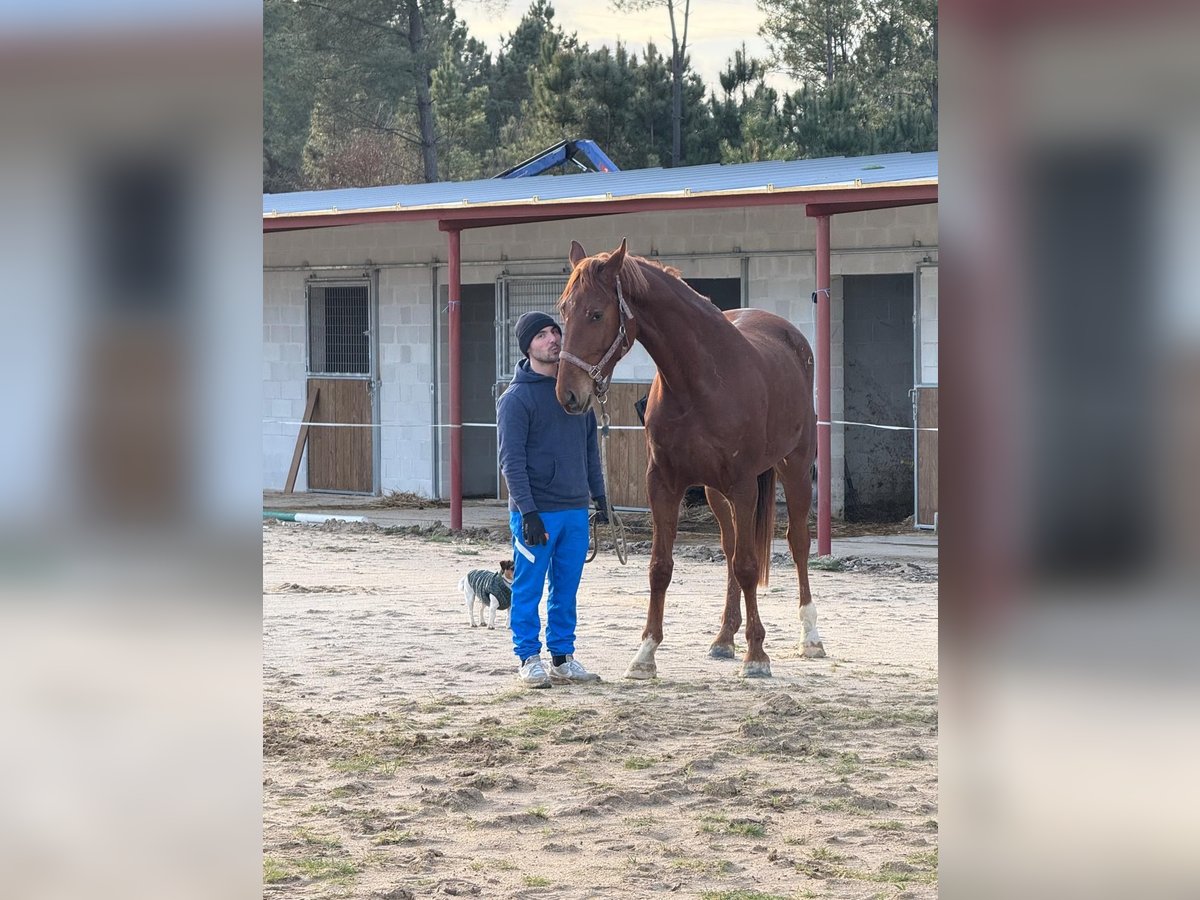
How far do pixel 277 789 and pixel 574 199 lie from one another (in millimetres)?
7899

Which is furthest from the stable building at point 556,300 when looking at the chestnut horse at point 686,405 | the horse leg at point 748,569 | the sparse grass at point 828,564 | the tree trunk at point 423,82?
the tree trunk at point 423,82

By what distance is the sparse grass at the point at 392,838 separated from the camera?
472 centimetres

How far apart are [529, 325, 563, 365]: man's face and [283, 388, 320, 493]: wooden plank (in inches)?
385

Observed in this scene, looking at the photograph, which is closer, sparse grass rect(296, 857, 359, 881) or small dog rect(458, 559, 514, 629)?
sparse grass rect(296, 857, 359, 881)

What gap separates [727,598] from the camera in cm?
783

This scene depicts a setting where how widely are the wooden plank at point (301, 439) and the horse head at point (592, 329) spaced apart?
9942mm

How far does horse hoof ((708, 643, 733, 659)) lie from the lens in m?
7.86

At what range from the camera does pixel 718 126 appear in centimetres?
3416

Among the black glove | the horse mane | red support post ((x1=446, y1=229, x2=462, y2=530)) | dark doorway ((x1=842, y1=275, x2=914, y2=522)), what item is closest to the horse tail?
the horse mane

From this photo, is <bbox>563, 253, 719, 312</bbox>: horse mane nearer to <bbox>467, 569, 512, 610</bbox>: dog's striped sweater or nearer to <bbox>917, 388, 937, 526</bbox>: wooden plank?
<bbox>467, 569, 512, 610</bbox>: dog's striped sweater

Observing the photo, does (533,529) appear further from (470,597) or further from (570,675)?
(470,597)
